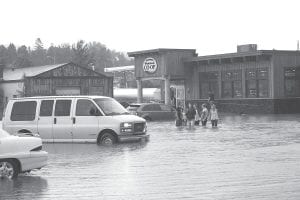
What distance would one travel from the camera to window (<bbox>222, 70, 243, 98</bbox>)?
5017 centimetres

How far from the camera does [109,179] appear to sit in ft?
42.1

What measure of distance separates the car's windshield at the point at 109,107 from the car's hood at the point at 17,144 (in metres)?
8.76

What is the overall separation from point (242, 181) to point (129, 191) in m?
2.44

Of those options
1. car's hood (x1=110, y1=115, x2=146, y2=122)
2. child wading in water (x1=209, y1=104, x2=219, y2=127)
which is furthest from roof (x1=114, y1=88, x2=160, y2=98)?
car's hood (x1=110, y1=115, x2=146, y2=122)

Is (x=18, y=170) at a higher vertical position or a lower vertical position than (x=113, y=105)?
lower

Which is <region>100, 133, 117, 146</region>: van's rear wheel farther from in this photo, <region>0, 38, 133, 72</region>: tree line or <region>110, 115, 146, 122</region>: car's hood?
<region>0, 38, 133, 72</region>: tree line

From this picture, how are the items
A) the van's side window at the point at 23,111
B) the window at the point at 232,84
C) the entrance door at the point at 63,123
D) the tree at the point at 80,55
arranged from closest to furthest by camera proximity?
1. the entrance door at the point at 63,123
2. the van's side window at the point at 23,111
3. the window at the point at 232,84
4. the tree at the point at 80,55

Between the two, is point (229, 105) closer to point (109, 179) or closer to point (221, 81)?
point (221, 81)

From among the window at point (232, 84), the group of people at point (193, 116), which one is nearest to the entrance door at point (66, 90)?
the window at point (232, 84)

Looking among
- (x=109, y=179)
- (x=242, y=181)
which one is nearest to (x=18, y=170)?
(x=109, y=179)

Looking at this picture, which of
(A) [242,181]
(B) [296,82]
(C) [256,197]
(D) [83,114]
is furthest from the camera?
(B) [296,82]

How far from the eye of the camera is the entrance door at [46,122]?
22641 mm

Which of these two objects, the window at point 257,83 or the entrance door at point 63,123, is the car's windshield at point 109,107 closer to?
the entrance door at point 63,123

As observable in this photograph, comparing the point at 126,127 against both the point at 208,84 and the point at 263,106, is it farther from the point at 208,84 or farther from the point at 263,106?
the point at 208,84
